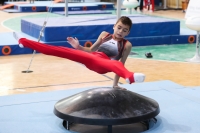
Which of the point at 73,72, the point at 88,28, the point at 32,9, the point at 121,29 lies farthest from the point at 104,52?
the point at 32,9

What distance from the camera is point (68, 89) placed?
482 centimetres

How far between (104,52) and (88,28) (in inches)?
183

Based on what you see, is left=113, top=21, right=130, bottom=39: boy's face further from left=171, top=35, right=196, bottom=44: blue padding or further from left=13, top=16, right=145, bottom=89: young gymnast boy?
left=171, top=35, right=196, bottom=44: blue padding

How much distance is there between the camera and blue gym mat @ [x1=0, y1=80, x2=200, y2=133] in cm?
351

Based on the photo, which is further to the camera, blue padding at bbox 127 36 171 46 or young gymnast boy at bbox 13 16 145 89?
blue padding at bbox 127 36 171 46

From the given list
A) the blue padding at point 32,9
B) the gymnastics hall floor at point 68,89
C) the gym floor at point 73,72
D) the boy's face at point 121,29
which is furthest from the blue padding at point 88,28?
the blue padding at point 32,9

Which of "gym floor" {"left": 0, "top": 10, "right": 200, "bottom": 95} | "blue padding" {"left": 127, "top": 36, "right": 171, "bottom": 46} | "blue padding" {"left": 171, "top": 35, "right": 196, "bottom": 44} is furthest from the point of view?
"blue padding" {"left": 171, "top": 35, "right": 196, "bottom": 44}

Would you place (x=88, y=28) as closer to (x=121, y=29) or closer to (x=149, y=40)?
(x=149, y=40)

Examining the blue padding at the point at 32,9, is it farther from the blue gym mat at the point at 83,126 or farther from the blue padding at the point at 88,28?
the blue gym mat at the point at 83,126

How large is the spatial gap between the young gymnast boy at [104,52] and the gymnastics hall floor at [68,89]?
1.86 feet

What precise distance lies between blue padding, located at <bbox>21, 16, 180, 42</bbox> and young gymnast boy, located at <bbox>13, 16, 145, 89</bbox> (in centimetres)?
436

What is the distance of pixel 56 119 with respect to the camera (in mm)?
3738

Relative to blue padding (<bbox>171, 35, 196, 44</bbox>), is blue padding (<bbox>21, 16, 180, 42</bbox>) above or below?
above

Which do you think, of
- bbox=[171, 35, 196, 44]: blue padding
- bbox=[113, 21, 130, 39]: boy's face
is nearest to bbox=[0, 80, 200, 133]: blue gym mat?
bbox=[113, 21, 130, 39]: boy's face
